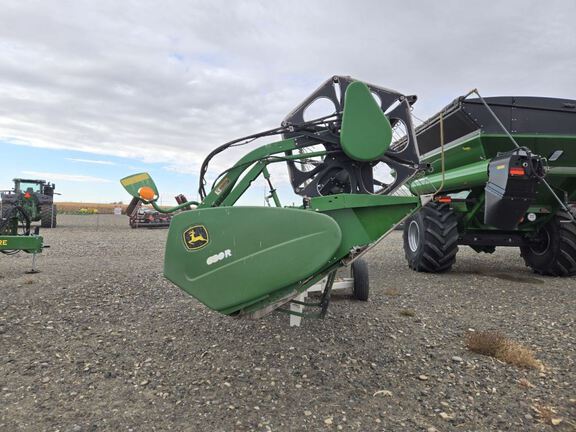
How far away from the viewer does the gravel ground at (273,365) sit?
2.59 meters

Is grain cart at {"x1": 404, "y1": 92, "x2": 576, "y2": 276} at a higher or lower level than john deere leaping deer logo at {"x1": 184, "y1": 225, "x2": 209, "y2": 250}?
higher

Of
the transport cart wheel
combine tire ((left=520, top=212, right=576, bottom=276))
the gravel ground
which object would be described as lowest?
the gravel ground

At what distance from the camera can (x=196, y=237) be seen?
106 inches

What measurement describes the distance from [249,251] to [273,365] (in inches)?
47.9

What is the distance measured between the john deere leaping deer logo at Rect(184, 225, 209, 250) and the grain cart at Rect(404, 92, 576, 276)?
3.66 m

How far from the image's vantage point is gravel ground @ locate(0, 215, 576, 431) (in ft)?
8.50

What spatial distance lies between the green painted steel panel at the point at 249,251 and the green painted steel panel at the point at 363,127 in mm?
956

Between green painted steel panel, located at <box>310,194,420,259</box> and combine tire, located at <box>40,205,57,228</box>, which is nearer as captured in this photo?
green painted steel panel, located at <box>310,194,420,259</box>

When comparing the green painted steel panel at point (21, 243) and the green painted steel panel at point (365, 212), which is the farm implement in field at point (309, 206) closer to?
the green painted steel panel at point (365, 212)

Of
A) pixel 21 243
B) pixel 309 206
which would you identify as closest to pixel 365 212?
pixel 309 206

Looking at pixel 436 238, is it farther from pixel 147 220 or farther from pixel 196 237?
pixel 147 220

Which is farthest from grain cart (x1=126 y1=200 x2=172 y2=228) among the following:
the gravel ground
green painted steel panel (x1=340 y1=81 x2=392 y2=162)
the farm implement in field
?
green painted steel panel (x1=340 y1=81 x2=392 y2=162)

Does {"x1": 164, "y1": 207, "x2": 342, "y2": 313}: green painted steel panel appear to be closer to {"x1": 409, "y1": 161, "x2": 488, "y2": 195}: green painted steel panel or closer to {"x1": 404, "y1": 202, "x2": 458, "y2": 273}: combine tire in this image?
{"x1": 409, "y1": 161, "x2": 488, "y2": 195}: green painted steel panel

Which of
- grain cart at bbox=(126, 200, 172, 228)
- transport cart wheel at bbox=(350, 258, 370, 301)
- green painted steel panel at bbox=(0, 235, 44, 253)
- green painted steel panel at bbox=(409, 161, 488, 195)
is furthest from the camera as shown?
grain cart at bbox=(126, 200, 172, 228)
